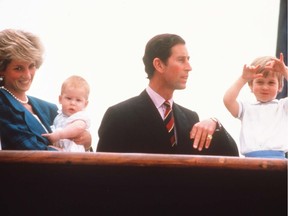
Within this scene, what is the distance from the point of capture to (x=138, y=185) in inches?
32.7

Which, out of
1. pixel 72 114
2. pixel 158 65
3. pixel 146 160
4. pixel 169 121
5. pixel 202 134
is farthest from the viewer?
pixel 158 65

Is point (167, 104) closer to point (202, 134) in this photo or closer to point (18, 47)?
point (202, 134)

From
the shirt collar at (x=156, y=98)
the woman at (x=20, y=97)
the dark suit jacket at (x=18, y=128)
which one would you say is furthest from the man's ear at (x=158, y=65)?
the dark suit jacket at (x=18, y=128)

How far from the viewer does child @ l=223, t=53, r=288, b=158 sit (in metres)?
1.63

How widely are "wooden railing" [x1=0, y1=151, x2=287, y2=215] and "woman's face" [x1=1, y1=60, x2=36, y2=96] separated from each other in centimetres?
65

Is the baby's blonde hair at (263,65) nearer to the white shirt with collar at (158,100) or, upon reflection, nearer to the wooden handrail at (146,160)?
the white shirt with collar at (158,100)

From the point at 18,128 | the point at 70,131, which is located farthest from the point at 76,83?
the point at 18,128

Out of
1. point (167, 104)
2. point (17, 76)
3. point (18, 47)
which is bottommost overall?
point (167, 104)

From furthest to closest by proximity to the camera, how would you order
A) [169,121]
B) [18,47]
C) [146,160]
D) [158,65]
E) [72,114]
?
[158,65] < [72,114] < [169,121] < [18,47] < [146,160]

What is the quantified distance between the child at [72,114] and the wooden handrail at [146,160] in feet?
2.36

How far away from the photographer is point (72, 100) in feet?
6.00

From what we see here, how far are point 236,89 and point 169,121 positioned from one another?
32 cm

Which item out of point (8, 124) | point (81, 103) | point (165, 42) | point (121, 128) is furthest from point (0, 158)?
point (165, 42)

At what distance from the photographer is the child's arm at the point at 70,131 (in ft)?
4.58
